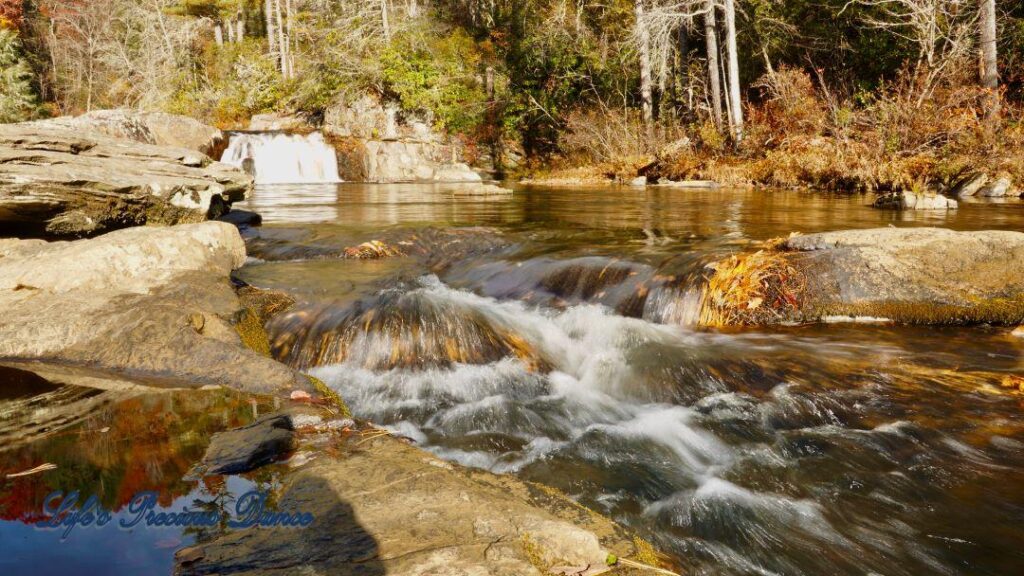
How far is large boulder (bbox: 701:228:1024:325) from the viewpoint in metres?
4.77

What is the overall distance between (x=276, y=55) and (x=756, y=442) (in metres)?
33.8

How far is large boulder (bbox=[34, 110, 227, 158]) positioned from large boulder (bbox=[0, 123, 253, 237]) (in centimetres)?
326

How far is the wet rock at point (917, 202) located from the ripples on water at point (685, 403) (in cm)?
542

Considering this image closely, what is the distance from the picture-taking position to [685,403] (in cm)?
386

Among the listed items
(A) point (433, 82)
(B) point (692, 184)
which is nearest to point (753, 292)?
(B) point (692, 184)

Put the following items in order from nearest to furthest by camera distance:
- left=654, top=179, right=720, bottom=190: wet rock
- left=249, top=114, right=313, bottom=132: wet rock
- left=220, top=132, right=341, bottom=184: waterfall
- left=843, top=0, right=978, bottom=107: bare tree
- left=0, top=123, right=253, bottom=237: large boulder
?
left=0, top=123, right=253, bottom=237: large boulder < left=843, top=0, right=978, bottom=107: bare tree < left=654, top=179, right=720, bottom=190: wet rock < left=220, top=132, right=341, bottom=184: waterfall < left=249, top=114, right=313, bottom=132: wet rock

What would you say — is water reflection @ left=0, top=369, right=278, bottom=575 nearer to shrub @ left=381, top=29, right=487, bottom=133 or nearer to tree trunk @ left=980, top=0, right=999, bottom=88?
tree trunk @ left=980, top=0, right=999, bottom=88

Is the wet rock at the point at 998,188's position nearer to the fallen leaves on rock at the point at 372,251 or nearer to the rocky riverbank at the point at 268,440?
the fallen leaves on rock at the point at 372,251

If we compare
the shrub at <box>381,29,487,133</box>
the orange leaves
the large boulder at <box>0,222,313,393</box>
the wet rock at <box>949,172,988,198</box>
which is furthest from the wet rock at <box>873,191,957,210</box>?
the shrub at <box>381,29,487,133</box>

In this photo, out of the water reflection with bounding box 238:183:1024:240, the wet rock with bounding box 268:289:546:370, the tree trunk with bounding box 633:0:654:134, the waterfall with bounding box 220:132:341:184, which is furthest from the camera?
the waterfall with bounding box 220:132:341:184

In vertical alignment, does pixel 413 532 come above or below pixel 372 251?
below

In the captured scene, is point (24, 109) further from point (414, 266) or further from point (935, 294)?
point (935, 294)

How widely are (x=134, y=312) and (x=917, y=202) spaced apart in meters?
12.0

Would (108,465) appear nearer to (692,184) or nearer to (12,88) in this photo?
(692,184)
